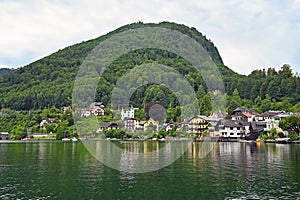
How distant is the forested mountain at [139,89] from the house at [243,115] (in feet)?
20.6

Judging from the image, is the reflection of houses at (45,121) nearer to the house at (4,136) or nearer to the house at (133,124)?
Result: the house at (4,136)

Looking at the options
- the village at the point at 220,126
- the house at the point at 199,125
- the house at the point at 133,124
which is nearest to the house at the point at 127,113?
the village at the point at 220,126

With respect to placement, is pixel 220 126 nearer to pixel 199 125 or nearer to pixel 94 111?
pixel 199 125

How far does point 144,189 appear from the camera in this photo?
1733 cm

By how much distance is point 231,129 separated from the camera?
2712 inches

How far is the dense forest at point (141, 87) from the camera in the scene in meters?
89.9

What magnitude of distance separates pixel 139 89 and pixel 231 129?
4499 cm

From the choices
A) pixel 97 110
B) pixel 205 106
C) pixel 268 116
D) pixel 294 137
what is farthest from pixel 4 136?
pixel 294 137

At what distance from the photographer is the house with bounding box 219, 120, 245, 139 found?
68.4 meters

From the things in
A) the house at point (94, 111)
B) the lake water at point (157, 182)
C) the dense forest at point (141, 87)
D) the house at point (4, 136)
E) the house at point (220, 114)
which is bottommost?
the lake water at point (157, 182)

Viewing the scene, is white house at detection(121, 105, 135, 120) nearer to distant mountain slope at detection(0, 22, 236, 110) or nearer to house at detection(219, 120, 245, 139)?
distant mountain slope at detection(0, 22, 236, 110)

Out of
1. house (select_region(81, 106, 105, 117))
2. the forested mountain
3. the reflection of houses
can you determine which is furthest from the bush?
the reflection of houses

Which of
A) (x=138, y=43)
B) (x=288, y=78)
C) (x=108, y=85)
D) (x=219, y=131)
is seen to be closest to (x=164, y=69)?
(x=108, y=85)

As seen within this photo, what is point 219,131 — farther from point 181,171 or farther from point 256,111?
point 181,171
